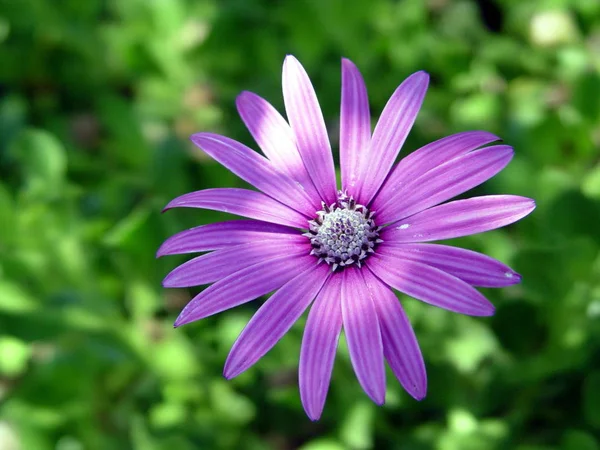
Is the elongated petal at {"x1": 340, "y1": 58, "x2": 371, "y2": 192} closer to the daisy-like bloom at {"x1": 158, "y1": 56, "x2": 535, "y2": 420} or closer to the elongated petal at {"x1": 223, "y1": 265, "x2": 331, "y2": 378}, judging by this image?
the daisy-like bloom at {"x1": 158, "y1": 56, "x2": 535, "y2": 420}

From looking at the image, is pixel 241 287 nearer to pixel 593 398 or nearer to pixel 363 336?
pixel 363 336

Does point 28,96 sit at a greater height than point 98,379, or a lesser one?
greater

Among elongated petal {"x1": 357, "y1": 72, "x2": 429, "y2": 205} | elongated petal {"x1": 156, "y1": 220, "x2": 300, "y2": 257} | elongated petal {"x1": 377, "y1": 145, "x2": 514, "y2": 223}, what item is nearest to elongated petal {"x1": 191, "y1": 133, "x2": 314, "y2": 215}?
elongated petal {"x1": 156, "y1": 220, "x2": 300, "y2": 257}

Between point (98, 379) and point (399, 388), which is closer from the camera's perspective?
point (399, 388)

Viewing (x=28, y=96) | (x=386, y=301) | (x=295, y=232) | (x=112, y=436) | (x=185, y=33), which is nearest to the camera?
(x=386, y=301)

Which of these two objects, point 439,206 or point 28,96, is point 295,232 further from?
point 28,96

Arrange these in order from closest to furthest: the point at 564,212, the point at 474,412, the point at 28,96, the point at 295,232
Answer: the point at 295,232
the point at 474,412
the point at 564,212
the point at 28,96

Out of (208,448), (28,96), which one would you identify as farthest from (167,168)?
(28,96)
